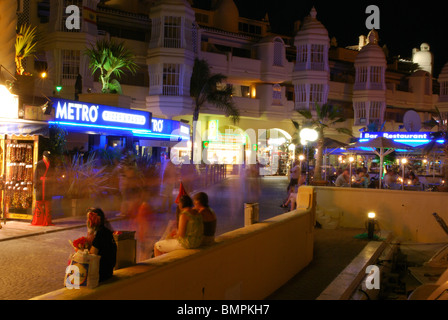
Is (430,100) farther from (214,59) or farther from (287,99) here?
(214,59)

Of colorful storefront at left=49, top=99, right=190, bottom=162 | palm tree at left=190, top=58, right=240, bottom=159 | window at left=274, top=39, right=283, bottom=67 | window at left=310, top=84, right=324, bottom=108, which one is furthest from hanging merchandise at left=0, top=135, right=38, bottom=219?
window at left=310, top=84, right=324, bottom=108

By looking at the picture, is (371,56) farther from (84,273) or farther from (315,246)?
(84,273)

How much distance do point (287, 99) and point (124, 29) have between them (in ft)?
52.7

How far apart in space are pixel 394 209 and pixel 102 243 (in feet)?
37.3

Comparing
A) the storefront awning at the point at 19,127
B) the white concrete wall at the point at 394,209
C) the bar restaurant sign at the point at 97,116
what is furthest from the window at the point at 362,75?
the storefront awning at the point at 19,127

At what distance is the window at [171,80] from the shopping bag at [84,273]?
2865 cm

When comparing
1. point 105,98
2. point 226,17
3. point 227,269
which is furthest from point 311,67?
point 227,269

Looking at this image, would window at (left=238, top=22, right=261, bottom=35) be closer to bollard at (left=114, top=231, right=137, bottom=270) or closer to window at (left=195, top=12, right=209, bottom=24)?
window at (left=195, top=12, right=209, bottom=24)

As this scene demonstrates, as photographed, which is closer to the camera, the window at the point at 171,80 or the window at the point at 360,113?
the window at the point at 171,80

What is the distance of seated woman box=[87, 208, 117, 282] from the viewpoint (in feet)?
13.8

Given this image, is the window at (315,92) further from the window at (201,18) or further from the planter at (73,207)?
the planter at (73,207)

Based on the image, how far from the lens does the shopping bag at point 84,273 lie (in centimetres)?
385

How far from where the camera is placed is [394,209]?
14094 mm
